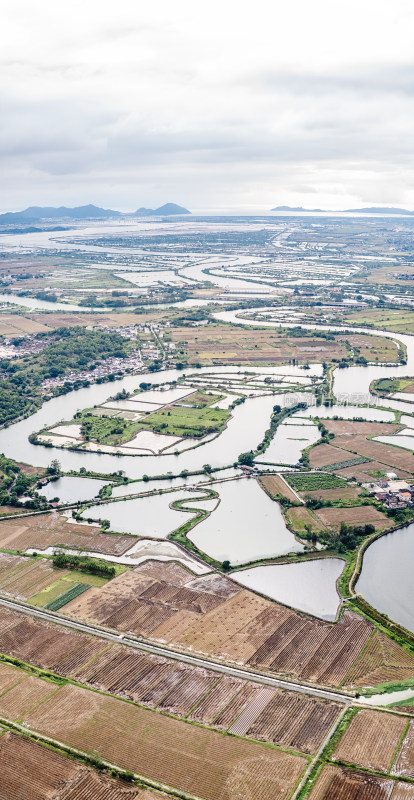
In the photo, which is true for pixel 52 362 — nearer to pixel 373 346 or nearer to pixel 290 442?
pixel 290 442

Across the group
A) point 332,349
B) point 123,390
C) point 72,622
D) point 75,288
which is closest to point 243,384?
point 123,390

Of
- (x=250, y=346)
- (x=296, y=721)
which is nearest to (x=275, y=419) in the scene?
(x=250, y=346)

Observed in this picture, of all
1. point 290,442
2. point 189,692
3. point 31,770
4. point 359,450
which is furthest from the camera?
point 290,442

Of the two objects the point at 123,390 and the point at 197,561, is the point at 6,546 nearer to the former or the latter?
the point at 197,561

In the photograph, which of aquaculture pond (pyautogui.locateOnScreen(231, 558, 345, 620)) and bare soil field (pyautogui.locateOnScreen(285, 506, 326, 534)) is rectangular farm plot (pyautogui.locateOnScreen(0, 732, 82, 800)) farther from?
bare soil field (pyautogui.locateOnScreen(285, 506, 326, 534))

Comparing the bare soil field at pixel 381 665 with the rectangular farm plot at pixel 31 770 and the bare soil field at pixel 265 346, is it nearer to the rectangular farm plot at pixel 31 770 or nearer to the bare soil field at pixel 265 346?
the rectangular farm plot at pixel 31 770

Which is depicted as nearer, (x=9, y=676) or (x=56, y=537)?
(x=9, y=676)

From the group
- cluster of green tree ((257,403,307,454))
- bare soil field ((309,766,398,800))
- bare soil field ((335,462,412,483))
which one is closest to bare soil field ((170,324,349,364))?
cluster of green tree ((257,403,307,454))

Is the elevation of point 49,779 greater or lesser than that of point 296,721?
lesser
